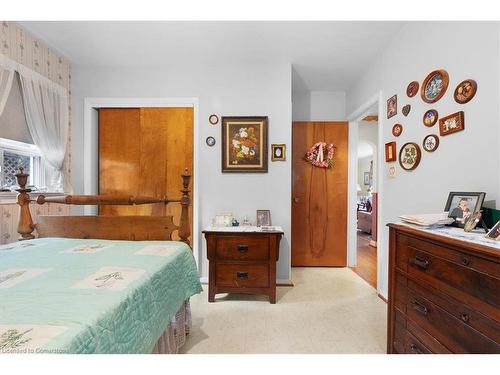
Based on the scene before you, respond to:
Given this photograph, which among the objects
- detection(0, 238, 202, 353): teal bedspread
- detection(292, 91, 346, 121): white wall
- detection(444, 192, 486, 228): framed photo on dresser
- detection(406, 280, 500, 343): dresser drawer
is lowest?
detection(406, 280, 500, 343): dresser drawer

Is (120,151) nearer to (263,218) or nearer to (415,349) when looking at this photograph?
(263,218)

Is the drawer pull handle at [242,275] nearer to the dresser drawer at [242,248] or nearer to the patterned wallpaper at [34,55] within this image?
the dresser drawer at [242,248]

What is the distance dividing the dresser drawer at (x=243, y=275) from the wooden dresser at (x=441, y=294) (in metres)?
1.13

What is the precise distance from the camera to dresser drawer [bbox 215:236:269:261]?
7.60 feet

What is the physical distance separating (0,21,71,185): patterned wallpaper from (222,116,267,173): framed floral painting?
188 centimetres

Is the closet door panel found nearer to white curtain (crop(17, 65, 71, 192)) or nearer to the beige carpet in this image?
white curtain (crop(17, 65, 71, 192))

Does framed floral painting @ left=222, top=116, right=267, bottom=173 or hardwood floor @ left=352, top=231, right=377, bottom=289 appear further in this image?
hardwood floor @ left=352, top=231, right=377, bottom=289

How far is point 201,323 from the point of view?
197 centimetres

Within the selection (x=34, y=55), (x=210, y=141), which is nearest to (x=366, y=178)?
(x=210, y=141)

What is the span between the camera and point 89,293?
888 mm

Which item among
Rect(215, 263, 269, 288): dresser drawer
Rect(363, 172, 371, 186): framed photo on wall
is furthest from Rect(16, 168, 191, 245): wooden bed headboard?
Rect(363, 172, 371, 186): framed photo on wall
